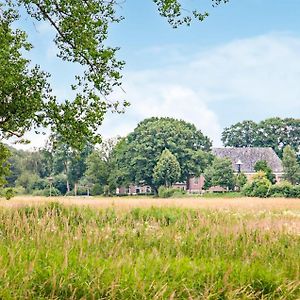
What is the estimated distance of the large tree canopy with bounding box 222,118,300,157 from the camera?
355ft

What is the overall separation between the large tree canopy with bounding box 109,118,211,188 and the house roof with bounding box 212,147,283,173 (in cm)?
2041

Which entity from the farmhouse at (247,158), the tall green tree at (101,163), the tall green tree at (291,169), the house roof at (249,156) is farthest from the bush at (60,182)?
the tall green tree at (291,169)

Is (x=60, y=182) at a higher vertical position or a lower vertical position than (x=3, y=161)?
higher

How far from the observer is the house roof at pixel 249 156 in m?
97.2

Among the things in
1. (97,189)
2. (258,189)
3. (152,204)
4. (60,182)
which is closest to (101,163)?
(97,189)

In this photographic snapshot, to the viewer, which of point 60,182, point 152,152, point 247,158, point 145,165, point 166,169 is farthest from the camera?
point 247,158

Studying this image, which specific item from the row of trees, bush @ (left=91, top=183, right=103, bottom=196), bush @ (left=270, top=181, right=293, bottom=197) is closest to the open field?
bush @ (left=270, top=181, right=293, bottom=197)

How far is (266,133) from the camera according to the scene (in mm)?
111125

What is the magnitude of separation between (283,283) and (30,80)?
12.0 m

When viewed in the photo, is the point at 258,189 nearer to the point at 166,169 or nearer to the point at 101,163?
the point at 166,169

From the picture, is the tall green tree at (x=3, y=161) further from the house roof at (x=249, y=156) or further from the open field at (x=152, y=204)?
the house roof at (x=249, y=156)

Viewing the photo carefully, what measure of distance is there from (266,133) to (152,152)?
42.4m

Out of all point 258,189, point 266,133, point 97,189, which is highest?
point 266,133

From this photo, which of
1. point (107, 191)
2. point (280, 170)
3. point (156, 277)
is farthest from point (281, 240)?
point (280, 170)
